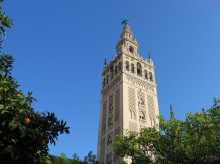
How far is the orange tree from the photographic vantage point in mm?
6525

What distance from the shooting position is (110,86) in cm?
3975

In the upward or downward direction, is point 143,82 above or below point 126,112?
above

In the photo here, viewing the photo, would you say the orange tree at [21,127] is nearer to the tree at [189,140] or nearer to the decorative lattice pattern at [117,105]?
the tree at [189,140]

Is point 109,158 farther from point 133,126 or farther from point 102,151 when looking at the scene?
point 133,126

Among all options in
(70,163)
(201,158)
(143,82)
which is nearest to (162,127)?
(201,158)

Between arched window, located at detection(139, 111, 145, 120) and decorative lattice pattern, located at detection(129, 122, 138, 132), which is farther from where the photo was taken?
arched window, located at detection(139, 111, 145, 120)

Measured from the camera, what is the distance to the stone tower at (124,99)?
32.7 meters

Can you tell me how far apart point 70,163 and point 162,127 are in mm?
7739

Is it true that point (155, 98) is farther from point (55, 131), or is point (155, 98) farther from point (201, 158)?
point (55, 131)

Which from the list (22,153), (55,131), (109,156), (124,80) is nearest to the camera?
(22,153)

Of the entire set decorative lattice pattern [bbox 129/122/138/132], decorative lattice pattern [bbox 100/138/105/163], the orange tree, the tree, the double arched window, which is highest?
the double arched window

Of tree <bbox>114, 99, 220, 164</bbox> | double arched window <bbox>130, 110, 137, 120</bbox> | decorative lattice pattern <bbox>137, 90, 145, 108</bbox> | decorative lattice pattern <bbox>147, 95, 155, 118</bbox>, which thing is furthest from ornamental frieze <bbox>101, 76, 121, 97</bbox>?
tree <bbox>114, 99, 220, 164</bbox>

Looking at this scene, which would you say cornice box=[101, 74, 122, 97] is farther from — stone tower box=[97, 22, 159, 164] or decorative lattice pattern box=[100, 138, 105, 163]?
decorative lattice pattern box=[100, 138, 105, 163]

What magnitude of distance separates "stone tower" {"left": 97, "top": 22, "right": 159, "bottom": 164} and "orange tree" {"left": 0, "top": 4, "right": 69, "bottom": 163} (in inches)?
900
